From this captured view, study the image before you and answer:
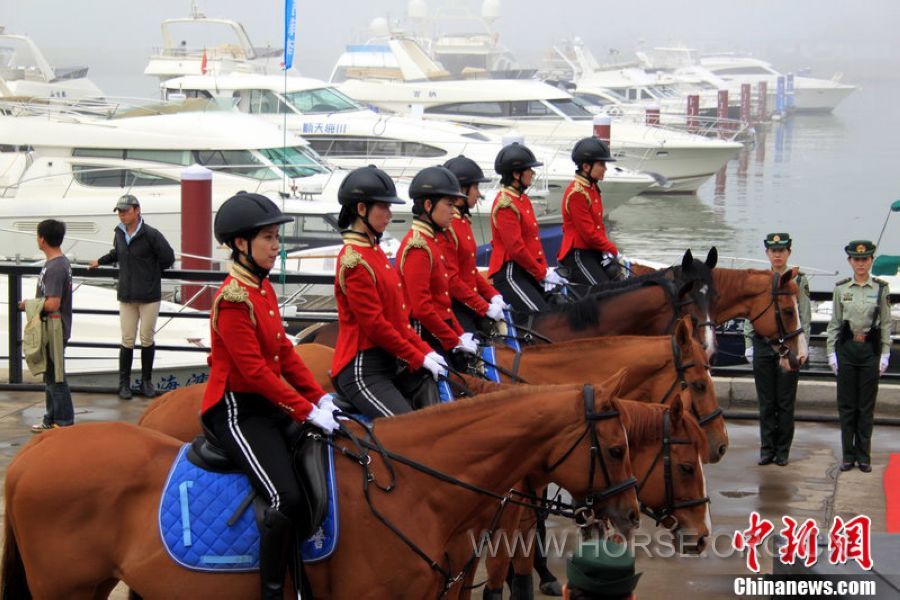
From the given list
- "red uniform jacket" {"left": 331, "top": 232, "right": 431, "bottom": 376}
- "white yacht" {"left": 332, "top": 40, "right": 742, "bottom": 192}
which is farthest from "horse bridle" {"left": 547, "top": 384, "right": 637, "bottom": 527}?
"white yacht" {"left": 332, "top": 40, "right": 742, "bottom": 192}

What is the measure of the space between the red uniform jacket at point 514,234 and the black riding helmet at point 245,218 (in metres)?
4.14

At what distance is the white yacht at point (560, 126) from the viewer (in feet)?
125

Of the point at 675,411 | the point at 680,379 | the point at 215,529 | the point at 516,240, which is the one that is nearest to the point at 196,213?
the point at 516,240

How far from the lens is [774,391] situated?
396 inches

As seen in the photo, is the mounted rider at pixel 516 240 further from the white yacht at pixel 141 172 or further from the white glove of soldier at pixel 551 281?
the white yacht at pixel 141 172

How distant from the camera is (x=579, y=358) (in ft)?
24.3

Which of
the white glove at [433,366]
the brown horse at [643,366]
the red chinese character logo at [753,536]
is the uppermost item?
the white glove at [433,366]

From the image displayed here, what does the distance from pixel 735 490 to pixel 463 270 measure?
112 inches

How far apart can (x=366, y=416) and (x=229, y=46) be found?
40.1 metres

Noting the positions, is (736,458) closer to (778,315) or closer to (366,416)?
(778,315)

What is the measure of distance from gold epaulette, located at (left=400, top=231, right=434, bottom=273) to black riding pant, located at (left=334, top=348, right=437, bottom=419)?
0.96 meters

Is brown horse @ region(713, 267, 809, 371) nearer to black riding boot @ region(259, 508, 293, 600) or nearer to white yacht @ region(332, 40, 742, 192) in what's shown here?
black riding boot @ region(259, 508, 293, 600)

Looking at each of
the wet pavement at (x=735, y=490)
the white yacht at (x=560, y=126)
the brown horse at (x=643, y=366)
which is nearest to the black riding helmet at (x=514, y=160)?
the brown horse at (x=643, y=366)

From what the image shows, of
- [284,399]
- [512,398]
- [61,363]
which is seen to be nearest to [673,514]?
[512,398]
